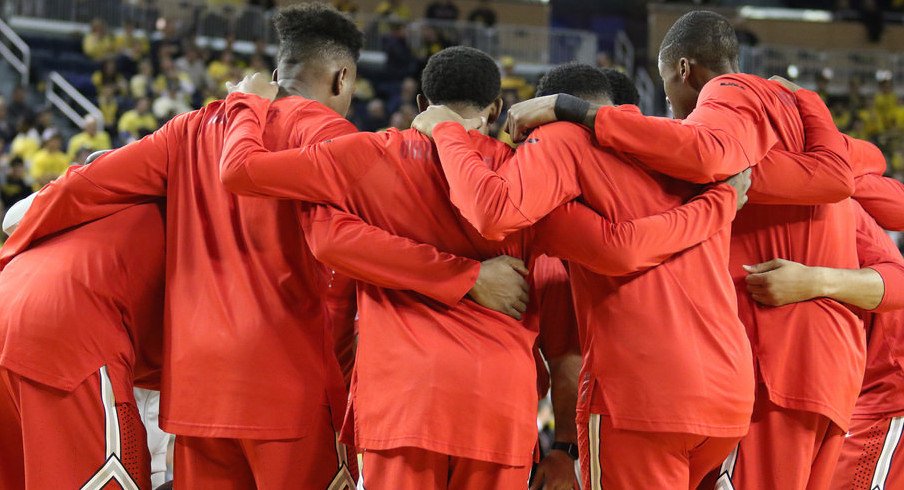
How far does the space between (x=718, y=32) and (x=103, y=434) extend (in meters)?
2.77

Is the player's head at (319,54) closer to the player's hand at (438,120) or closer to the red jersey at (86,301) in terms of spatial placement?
the player's hand at (438,120)

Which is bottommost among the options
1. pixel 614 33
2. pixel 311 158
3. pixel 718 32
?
pixel 614 33

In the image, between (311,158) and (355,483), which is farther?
(355,483)

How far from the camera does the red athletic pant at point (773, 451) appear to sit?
370cm

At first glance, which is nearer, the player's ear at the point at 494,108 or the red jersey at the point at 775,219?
the red jersey at the point at 775,219

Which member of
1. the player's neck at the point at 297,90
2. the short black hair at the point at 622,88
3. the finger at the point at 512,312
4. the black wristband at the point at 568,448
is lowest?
the black wristband at the point at 568,448

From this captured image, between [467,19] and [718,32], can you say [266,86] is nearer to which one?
[718,32]

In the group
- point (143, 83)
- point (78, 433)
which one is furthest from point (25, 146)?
point (78, 433)

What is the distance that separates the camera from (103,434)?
3.76 metres

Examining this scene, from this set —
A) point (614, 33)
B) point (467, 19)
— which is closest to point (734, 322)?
point (467, 19)

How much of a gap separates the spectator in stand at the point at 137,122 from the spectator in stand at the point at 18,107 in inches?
65.5

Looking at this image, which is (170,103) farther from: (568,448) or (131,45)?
(568,448)

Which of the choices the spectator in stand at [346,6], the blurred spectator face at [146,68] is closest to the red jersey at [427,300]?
the blurred spectator face at [146,68]

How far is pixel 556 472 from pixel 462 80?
1526 millimetres
